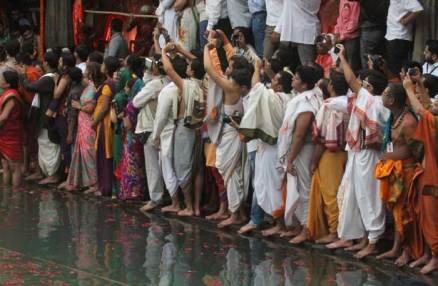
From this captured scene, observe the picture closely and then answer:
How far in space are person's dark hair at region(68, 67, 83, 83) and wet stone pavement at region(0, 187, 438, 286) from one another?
6.34 ft

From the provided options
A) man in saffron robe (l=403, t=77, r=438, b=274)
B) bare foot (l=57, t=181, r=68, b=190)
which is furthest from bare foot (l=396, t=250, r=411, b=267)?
bare foot (l=57, t=181, r=68, b=190)

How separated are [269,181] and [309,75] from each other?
1.22m

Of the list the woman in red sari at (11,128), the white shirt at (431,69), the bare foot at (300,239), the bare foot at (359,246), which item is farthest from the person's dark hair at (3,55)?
the bare foot at (359,246)

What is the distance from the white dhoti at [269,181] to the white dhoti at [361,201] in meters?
0.98

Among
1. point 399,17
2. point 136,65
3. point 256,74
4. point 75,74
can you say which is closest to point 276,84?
point 256,74

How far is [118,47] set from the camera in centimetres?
1717

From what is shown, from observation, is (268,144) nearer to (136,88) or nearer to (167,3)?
(136,88)

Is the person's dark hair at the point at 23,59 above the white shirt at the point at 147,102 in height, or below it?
above

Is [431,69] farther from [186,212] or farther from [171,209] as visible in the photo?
[171,209]

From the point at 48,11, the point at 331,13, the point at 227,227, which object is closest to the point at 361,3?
the point at 331,13

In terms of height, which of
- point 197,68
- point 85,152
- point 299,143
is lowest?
point 85,152

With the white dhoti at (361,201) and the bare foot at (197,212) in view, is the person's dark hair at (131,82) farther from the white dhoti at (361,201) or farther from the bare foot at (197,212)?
the white dhoti at (361,201)

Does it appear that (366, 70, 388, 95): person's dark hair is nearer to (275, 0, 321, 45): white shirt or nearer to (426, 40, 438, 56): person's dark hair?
(426, 40, 438, 56): person's dark hair

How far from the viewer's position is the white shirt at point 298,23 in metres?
13.8
